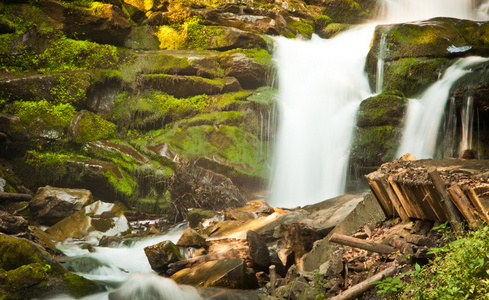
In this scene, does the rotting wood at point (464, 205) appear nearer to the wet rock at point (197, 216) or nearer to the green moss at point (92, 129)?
the wet rock at point (197, 216)

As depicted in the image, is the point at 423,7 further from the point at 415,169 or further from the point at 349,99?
the point at 415,169

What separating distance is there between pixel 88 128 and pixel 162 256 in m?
7.48

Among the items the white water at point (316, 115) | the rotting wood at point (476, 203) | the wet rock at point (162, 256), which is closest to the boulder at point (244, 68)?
the white water at point (316, 115)

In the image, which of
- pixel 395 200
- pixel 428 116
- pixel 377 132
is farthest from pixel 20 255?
pixel 428 116

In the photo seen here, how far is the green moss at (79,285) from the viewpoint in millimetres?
6398

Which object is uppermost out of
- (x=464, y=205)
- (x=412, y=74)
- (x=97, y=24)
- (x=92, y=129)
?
(x=97, y=24)

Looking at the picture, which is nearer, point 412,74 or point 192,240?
point 192,240

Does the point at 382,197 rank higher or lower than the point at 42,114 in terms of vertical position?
lower

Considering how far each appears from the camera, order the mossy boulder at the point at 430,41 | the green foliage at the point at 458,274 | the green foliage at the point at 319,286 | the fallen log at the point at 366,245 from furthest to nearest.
Result: the mossy boulder at the point at 430,41 < the green foliage at the point at 319,286 < the fallen log at the point at 366,245 < the green foliage at the point at 458,274

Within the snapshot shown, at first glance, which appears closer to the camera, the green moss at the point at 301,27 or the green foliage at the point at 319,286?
the green foliage at the point at 319,286

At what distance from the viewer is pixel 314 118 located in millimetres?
14570

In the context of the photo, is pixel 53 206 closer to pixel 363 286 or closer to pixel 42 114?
pixel 42 114

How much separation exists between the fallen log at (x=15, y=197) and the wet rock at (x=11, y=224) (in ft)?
11.5

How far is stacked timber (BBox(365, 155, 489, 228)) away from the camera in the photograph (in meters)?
3.45
